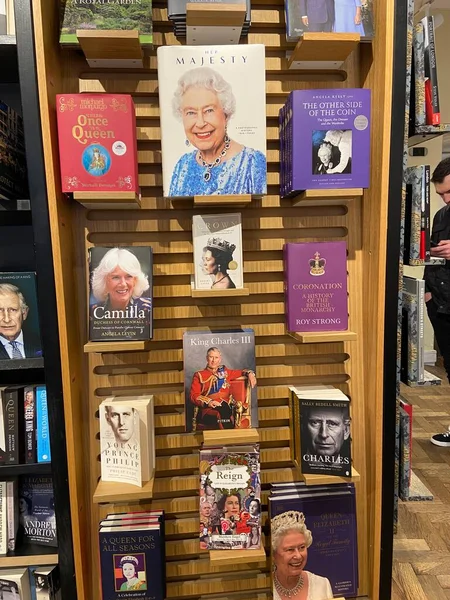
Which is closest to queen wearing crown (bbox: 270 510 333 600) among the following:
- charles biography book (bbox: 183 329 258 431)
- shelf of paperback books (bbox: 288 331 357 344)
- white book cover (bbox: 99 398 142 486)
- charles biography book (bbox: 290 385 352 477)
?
charles biography book (bbox: 290 385 352 477)

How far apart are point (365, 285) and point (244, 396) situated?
0.68 metres

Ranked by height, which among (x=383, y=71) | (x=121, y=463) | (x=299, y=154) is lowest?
(x=121, y=463)

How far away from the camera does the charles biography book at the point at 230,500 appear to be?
1809mm

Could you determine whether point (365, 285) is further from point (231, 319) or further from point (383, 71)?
point (383, 71)

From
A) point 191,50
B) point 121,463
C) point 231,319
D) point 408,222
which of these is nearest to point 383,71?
point 408,222

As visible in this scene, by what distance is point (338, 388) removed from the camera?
80.0 inches

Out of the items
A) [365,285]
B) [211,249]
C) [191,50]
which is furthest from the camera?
[365,285]

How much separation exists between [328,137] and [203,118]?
1.50 feet

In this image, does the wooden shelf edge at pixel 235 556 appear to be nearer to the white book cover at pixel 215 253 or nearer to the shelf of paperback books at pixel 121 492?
the shelf of paperback books at pixel 121 492

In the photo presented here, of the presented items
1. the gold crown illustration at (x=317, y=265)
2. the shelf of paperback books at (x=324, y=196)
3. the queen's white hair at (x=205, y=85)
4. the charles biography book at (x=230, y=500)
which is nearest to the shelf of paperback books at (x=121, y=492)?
the charles biography book at (x=230, y=500)

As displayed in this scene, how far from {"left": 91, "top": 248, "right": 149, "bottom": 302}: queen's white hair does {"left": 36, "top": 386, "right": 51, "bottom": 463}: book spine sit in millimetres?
454

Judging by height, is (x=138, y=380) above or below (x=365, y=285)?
below

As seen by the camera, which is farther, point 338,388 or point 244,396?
point 338,388

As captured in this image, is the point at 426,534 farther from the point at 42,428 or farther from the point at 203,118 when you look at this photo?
the point at 203,118
